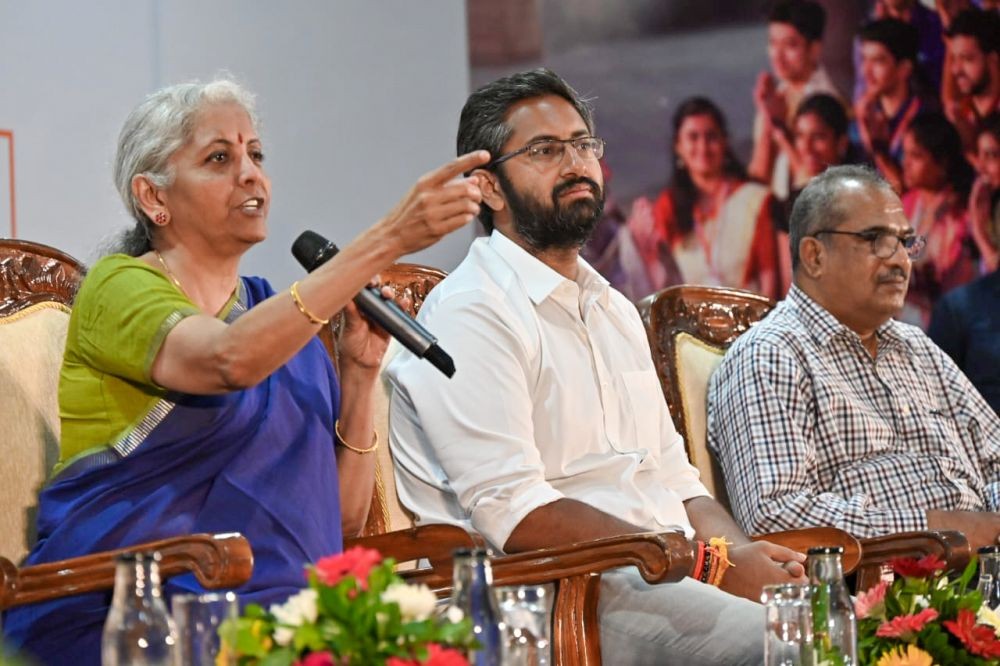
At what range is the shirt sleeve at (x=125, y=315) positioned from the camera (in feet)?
6.42

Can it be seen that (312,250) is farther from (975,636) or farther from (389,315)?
(975,636)

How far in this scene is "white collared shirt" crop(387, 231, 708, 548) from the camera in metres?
2.31

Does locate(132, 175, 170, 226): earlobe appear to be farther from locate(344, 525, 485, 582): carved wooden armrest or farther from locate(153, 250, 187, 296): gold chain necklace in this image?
locate(344, 525, 485, 582): carved wooden armrest

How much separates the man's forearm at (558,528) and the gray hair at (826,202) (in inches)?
45.2

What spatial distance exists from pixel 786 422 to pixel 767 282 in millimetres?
1611

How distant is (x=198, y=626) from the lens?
1.28 meters

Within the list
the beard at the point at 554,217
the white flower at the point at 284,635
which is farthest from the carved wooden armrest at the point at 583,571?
the white flower at the point at 284,635

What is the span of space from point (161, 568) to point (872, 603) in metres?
0.95

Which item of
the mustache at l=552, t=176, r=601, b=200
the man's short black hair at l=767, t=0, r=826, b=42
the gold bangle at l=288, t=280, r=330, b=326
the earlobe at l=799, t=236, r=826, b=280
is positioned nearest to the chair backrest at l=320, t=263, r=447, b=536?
the mustache at l=552, t=176, r=601, b=200

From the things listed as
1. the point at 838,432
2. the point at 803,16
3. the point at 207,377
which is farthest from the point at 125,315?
the point at 803,16

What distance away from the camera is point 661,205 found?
4.43 meters

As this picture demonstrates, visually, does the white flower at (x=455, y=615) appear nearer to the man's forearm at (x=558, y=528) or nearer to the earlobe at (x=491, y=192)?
the man's forearm at (x=558, y=528)

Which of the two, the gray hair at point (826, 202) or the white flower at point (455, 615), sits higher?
the gray hair at point (826, 202)

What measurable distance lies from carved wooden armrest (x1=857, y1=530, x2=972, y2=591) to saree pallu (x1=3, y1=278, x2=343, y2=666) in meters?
1.00
